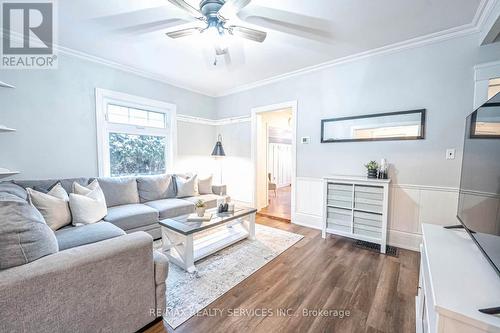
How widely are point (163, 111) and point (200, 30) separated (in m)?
2.25

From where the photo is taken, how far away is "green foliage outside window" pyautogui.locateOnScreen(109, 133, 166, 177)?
3346 millimetres

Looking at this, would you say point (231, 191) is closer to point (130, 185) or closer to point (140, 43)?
point (130, 185)

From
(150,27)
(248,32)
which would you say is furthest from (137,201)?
(248,32)

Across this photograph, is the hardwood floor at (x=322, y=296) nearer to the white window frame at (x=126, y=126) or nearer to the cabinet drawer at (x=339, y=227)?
the cabinet drawer at (x=339, y=227)

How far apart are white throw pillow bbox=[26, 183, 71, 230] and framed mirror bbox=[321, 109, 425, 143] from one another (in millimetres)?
3395

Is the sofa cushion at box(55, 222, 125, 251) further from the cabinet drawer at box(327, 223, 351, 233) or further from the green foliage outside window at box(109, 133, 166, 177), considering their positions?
the cabinet drawer at box(327, 223, 351, 233)

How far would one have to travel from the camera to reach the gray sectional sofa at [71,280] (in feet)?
3.12

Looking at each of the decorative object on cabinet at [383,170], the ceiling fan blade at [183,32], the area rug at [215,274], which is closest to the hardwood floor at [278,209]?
the area rug at [215,274]

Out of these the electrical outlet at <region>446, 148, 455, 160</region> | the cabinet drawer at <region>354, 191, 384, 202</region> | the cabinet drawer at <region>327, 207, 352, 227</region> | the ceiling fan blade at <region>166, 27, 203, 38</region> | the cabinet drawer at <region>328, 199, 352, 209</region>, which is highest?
the ceiling fan blade at <region>166, 27, 203, 38</region>

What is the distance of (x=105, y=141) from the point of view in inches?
125

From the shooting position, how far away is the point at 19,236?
102 cm

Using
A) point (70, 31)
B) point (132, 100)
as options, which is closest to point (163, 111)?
point (132, 100)

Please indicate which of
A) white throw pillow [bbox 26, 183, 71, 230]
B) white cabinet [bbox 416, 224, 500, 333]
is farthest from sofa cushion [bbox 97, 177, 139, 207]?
white cabinet [bbox 416, 224, 500, 333]

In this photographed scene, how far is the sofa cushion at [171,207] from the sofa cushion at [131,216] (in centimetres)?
10
